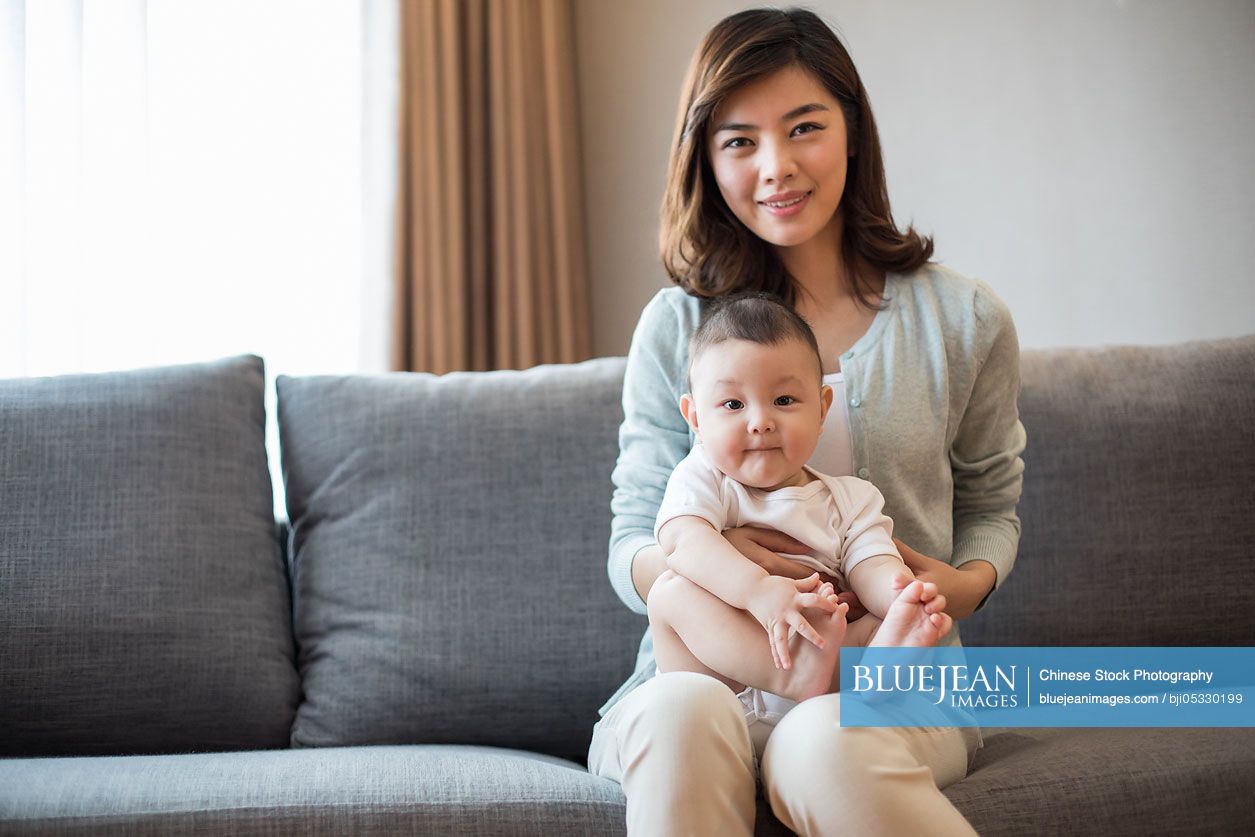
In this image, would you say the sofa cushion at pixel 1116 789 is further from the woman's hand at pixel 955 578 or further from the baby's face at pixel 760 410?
the baby's face at pixel 760 410

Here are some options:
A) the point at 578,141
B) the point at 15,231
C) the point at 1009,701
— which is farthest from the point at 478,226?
the point at 1009,701

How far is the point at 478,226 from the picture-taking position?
271cm

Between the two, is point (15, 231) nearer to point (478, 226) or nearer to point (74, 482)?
point (74, 482)

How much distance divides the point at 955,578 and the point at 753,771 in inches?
15.2

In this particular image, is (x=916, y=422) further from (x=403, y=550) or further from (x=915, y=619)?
(x=403, y=550)

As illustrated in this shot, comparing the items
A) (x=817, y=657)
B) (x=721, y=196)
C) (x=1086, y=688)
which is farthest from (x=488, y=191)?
(x=817, y=657)

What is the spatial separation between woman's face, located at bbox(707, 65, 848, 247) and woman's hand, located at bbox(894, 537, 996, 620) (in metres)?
0.46

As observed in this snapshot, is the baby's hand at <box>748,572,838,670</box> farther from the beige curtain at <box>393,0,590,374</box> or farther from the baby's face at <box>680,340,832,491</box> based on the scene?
the beige curtain at <box>393,0,590,374</box>

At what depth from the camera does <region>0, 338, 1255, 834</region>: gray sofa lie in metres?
1.61

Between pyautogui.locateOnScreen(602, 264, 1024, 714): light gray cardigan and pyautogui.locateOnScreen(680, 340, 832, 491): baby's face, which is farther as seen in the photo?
pyautogui.locateOnScreen(602, 264, 1024, 714): light gray cardigan

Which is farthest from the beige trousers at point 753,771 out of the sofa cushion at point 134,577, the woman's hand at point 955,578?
the sofa cushion at point 134,577

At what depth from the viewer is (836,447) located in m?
1.44

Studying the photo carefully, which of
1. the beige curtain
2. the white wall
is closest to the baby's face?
the white wall

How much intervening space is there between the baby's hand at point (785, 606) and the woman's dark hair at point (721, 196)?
564 mm
